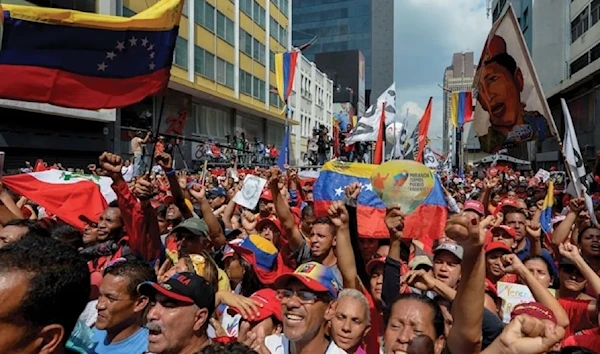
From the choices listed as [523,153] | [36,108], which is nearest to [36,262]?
[36,108]

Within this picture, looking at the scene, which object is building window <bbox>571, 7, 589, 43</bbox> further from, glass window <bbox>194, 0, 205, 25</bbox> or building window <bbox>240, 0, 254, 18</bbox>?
glass window <bbox>194, 0, 205, 25</bbox>

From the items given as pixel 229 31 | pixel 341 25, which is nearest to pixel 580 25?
pixel 229 31

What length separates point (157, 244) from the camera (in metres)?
4.57

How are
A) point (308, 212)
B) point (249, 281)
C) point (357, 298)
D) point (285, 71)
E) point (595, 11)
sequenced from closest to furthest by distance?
point (357, 298) → point (249, 281) → point (308, 212) → point (285, 71) → point (595, 11)

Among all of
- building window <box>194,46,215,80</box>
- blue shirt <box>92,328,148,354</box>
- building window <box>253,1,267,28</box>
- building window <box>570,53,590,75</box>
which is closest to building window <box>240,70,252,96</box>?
building window <box>194,46,215,80</box>

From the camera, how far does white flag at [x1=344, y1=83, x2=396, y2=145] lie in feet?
38.4

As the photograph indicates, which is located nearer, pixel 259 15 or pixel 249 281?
pixel 249 281

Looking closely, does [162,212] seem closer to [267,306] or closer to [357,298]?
[267,306]

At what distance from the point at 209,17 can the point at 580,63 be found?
867 inches

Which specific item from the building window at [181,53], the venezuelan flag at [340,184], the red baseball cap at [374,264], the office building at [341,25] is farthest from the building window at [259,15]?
the office building at [341,25]

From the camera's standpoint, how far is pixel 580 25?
3272 cm

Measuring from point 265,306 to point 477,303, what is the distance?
1.55m

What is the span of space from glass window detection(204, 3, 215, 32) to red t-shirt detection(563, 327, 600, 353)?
96.8 feet

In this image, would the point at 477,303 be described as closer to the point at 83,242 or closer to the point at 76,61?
the point at 83,242
